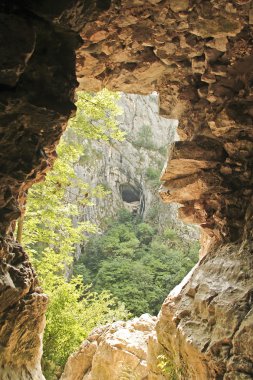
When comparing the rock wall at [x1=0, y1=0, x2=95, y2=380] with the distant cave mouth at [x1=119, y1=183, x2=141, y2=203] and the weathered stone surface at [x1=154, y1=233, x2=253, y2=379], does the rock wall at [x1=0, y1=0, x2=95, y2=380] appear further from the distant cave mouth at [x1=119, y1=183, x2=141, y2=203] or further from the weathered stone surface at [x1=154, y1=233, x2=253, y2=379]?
the distant cave mouth at [x1=119, y1=183, x2=141, y2=203]

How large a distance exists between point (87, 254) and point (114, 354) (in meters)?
16.8

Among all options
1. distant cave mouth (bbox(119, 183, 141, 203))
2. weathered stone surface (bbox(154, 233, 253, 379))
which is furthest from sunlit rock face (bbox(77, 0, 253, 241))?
distant cave mouth (bbox(119, 183, 141, 203))

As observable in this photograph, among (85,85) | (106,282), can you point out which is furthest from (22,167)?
(106,282)

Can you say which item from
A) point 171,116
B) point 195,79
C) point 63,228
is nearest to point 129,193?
point 63,228

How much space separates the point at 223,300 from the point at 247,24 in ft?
14.9

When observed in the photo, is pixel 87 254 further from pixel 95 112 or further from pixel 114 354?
pixel 95 112

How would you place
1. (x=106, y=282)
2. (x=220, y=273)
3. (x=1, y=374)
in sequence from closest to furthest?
(x=1, y=374), (x=220, y=273), (x=106, y=282)

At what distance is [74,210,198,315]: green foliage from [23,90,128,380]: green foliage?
9.10 metres

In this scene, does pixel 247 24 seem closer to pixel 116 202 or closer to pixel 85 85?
pixel 85 85

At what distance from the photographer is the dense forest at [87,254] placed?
9.36 meters

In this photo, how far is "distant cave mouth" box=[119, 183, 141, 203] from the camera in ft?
106

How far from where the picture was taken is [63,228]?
32.3ft

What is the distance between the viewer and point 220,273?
654 centimetres

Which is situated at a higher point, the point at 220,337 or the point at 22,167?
the point at 22,167
